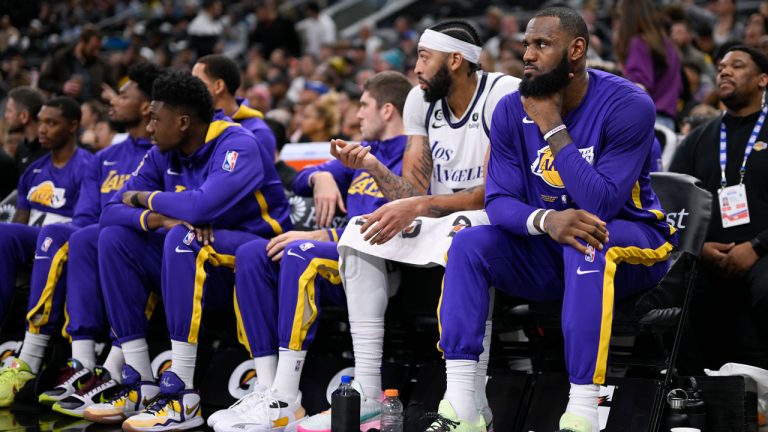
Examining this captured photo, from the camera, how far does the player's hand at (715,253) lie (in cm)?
492

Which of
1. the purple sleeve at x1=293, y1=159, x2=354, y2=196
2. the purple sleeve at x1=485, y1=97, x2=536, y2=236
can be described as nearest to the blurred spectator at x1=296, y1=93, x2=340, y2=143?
the purple sleeve at x1=293, y1=159, x2=354, y2=196

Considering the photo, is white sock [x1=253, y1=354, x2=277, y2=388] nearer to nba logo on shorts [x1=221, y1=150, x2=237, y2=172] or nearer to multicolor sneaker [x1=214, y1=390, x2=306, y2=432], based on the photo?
multicolor sneaker [x1=214, y1=390, x2=306, y2=432]

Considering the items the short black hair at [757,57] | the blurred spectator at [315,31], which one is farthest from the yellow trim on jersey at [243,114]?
the blurred spectator at [315,31]

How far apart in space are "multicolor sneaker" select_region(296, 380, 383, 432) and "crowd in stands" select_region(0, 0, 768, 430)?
1026mm

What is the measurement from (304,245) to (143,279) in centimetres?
109

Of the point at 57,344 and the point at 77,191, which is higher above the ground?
the point at 77,191

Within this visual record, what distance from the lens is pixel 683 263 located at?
4215mm

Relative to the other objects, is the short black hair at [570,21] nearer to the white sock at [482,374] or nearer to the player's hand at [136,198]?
the white sock at [482,374]

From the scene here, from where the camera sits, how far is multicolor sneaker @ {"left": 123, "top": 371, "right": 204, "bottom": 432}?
4.41 meters

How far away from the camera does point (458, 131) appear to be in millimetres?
4703

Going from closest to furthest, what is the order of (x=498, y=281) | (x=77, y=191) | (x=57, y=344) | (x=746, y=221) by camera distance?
1. (x=498, y=281)
2. (x=746, y=221)
3. (x=57, y=344)
4. (x=77, y=191)

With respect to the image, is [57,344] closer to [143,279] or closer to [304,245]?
[143,279]

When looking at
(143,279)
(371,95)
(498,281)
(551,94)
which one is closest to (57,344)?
(143,279)

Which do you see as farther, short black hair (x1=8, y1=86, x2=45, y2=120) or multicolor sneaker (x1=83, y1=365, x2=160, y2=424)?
short black hair (x1=8, y1=86, x2=45, y2=120)
